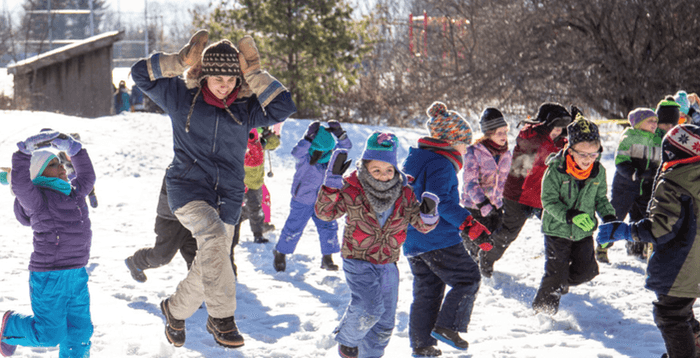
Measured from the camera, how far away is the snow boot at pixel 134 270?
5.60 metres

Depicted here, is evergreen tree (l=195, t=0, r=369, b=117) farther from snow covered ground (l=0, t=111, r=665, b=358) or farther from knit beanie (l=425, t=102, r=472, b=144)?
knit beanie (l=425, t=102, r=472, b=144)

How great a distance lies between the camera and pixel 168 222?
4.99m

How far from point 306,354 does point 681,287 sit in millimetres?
2425

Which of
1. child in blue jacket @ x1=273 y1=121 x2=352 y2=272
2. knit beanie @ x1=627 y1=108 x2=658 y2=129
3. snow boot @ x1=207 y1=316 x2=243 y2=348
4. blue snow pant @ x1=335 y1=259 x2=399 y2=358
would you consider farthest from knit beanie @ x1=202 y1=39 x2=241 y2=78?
knit beanie @ x1=627 y1=108 x2=658 y2=129

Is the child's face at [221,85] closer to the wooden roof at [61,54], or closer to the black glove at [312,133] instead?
the black glove at [312,133]

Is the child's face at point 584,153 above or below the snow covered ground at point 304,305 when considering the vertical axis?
above

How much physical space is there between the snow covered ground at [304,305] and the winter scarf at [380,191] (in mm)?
1332

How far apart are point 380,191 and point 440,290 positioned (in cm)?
107

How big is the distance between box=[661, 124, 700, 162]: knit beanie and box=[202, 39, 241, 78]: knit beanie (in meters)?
2.62

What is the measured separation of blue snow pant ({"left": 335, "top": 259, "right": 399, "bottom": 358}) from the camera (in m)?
3.74

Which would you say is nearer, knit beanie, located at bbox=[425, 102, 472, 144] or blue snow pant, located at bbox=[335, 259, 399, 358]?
blue snow pant, located at bbox=[335, 259, 399, 358]

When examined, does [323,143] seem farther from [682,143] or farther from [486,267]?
[682,143]

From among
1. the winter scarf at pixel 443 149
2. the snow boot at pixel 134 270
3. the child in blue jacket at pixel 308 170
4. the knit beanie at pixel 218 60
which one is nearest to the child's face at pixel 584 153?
the winter scarf at pixel 443 149

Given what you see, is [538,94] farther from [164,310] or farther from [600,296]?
[164,310]
